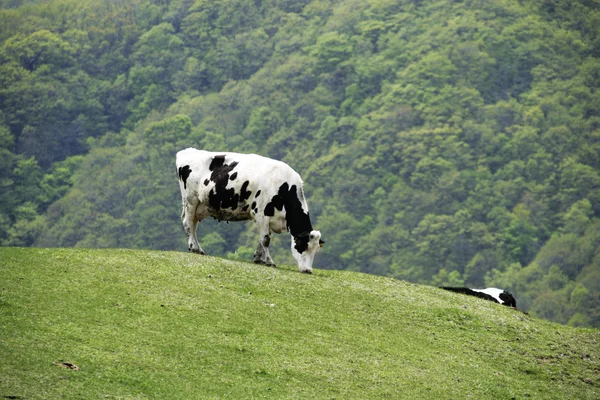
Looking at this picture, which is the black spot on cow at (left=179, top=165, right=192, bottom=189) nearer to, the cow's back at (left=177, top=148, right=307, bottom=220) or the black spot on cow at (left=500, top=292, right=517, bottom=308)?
the cow's back at (left=177, top=148, right=307, bottom=220)

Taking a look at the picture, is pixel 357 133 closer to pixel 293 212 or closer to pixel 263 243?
pixel 293 212

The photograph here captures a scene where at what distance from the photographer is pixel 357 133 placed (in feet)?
553

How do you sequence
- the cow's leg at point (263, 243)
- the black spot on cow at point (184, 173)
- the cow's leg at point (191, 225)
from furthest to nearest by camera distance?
the black spot on cow at point (184, 173) → the cow's leg at point (191, 225) → the cow's leg at point (263, 243)

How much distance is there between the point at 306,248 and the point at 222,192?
109 inches

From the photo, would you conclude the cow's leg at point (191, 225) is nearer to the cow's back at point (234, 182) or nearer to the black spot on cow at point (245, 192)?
the cow's back at point (234, 182)

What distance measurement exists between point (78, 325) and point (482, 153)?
142m

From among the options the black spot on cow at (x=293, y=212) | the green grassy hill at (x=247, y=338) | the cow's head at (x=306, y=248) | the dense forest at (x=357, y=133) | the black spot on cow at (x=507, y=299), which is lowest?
the dense forest at (x=357, y=133)

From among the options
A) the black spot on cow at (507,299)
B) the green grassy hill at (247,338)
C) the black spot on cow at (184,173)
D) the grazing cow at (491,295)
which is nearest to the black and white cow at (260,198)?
the black spot on cow at (184,173)

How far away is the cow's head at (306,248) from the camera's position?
29.5m

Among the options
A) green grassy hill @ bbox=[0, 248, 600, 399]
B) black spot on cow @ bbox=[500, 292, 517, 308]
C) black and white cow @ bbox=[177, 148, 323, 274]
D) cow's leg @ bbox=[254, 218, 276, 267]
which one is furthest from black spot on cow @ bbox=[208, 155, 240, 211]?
black spot on cow @ bbox=[500, 292, 517, 308]

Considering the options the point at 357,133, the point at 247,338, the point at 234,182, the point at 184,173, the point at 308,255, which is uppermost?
the point at 234,182

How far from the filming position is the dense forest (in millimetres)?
139125

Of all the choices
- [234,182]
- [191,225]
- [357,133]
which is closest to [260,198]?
[234,182]

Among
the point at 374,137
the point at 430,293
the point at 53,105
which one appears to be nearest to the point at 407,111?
the point at 374,137
